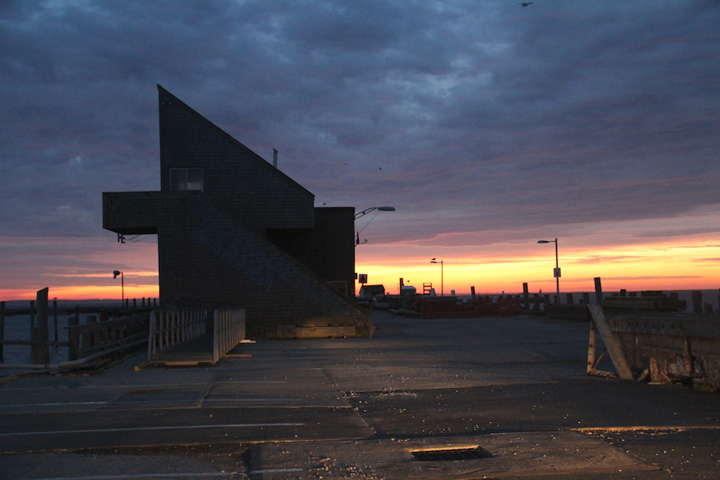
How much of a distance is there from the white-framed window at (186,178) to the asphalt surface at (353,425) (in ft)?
54.4

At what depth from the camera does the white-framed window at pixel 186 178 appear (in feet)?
100

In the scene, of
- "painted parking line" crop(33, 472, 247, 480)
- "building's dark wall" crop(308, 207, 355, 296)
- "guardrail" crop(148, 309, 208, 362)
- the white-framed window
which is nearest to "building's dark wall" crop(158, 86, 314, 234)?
the white-framed window

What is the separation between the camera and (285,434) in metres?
8.29

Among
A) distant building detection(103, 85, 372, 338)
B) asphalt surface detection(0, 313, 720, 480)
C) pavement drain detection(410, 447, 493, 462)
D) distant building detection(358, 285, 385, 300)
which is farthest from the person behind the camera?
distant building detection(358, 285, 385, 300)

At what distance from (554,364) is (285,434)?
10098 millimetres

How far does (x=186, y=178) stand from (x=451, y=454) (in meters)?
25.8

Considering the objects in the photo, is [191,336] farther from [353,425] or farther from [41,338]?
[353,425]

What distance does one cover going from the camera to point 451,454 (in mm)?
7250

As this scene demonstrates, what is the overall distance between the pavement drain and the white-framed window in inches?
989

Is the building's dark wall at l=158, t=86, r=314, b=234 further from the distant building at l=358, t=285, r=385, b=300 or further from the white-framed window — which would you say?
the distant building at l=358, t=285, r=385, b=300

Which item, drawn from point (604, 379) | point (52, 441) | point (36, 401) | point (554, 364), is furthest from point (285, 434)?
point (554, 364)

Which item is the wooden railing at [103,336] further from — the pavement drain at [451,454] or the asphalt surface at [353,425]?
the pavement drain at [451,454]

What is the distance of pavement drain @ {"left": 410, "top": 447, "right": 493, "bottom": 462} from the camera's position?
7062 mm

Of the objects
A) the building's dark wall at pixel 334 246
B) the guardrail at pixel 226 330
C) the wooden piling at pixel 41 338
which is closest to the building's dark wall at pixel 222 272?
the guardrail at pixel 226 330
